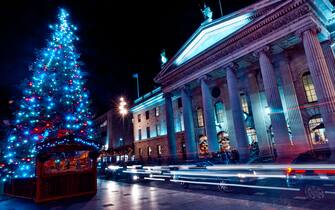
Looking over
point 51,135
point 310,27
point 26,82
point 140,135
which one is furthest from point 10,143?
point 140,135

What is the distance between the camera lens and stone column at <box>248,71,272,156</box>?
22.4m

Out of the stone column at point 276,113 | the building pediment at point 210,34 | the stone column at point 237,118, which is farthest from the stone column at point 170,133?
the stone column at point 276,113

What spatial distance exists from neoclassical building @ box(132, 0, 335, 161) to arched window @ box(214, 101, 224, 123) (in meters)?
0.14

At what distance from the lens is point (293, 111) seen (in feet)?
64.8

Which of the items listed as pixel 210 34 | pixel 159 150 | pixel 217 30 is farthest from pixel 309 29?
pixel 159 150

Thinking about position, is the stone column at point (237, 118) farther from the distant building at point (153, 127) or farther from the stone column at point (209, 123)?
the distant building at point (153, 127)

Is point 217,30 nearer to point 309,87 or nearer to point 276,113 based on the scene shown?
point 309,87

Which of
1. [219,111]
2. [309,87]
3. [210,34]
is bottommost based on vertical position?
[309,87]

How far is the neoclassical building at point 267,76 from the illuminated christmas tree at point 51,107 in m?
14.2

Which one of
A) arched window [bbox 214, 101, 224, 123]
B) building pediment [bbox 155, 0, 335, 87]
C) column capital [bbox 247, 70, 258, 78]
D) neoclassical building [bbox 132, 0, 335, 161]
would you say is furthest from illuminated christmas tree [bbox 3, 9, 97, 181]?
column capital [bbox 247, 70, 258, 78]

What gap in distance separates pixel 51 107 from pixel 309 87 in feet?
74.8

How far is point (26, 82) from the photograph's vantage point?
50.0ft

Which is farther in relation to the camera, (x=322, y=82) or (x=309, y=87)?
(x=309, y=87)

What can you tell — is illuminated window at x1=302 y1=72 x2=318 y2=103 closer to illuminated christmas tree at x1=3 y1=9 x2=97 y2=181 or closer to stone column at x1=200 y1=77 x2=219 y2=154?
stone column at x1=200 y1=77 x2=219 y2=154
